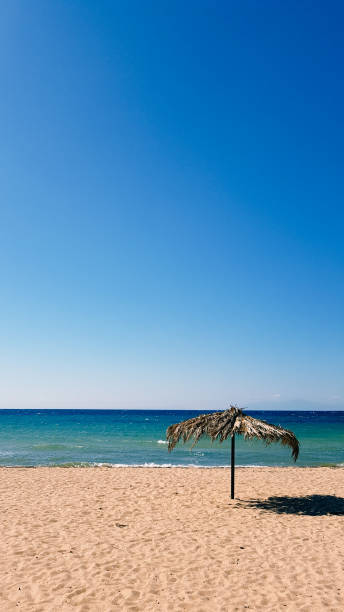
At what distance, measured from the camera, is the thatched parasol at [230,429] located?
11.5m

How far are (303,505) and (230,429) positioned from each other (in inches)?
129

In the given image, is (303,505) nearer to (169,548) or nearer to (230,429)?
(230,429)

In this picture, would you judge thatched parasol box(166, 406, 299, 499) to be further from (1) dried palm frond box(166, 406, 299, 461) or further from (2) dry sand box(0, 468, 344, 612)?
(2) dry sand box(0, 468, 344, 612)

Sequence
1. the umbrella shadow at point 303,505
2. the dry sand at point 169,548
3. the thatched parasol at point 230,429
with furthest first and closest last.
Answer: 1. the thatched parasol at point 230,429
2. the umbrella shadow at point 303,505
3. the dry sand at point 169,548

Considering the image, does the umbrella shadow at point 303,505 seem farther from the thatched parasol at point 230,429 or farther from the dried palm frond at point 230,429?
the dried palm frond at point 230,429

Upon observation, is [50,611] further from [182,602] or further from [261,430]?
[261,430]

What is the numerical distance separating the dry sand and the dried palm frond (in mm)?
1943

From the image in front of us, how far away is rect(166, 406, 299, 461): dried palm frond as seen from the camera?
1150 centimetres

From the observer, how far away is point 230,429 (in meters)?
11.7

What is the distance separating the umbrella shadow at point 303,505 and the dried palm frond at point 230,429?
1.52 m

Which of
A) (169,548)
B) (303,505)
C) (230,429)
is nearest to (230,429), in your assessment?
(230,429)

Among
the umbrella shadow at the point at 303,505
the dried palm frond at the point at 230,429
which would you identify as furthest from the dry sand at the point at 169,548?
the dried palm frond at the point at 230,429

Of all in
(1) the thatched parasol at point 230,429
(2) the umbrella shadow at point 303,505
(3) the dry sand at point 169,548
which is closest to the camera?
(3) the dry sand at point 169,548

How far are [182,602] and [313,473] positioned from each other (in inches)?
596
